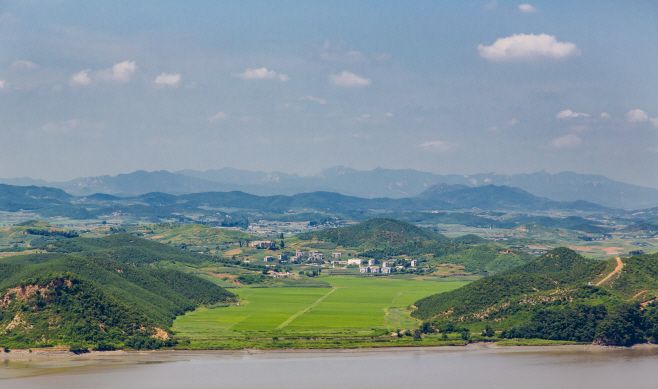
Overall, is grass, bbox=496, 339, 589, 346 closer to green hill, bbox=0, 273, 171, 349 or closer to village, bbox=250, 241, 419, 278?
green hill, bbox=0, 273, 171, 349

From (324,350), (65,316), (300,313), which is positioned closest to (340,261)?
(300,313)

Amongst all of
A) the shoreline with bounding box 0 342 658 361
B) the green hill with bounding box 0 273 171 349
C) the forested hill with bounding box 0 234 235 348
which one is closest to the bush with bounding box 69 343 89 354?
the shoreline with bounding box 0 342 658 361

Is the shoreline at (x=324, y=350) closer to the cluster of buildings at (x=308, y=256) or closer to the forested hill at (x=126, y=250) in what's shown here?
the forested hill at (x=126, y=250)

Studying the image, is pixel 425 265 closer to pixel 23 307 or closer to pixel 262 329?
pixel 262 329

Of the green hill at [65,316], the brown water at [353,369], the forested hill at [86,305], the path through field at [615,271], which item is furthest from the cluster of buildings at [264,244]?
the brown water at [353,369]

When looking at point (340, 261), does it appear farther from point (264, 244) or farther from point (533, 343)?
point (533, 343)

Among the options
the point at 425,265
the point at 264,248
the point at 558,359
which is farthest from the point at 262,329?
the point at 264,248
